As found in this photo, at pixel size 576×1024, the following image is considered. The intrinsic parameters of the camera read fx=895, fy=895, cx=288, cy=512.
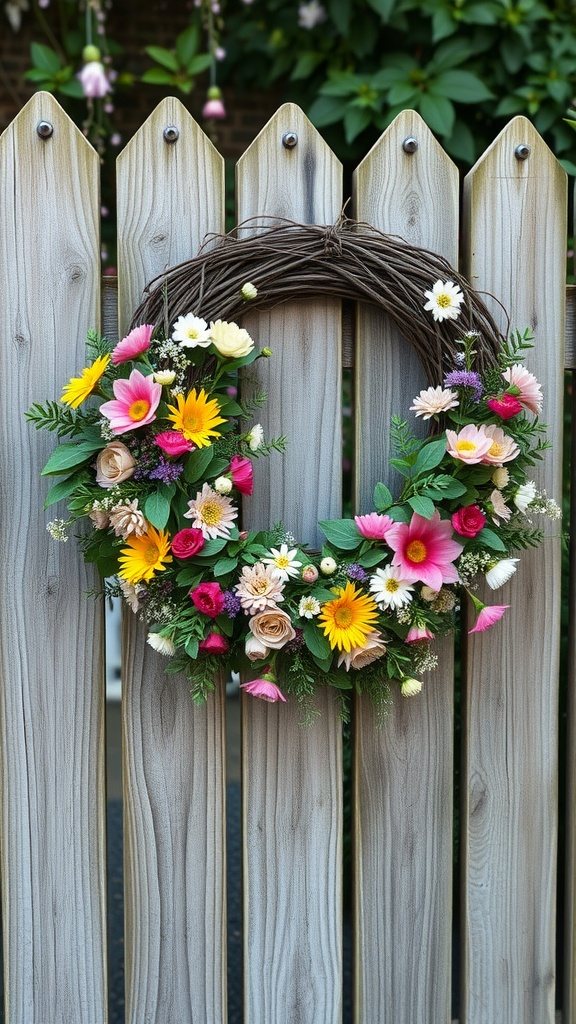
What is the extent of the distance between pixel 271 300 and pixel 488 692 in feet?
2.76

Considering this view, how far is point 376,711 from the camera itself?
1.66 meters

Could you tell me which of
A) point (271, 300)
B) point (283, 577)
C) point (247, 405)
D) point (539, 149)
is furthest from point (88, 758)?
point (539, 149)

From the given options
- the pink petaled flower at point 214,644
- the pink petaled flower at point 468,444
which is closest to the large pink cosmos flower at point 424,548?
the pink petaled flower at point 468,444

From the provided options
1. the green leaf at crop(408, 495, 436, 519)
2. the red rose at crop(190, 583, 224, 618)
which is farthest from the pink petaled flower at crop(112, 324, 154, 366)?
the green leaf at crop(408, 495, 436, 519)

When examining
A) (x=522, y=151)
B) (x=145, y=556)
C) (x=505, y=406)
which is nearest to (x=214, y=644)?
(x=145, y=556)

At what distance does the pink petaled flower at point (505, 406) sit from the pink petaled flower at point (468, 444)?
0.04m

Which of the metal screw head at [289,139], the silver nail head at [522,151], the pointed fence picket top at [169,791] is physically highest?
A: the silver nail head at [522,151]

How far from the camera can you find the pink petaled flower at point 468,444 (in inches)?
57.0

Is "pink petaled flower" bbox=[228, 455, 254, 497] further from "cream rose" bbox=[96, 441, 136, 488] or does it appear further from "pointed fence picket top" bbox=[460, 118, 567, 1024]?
"pointed fence picket top" bbox=[460, 118, 567, 1024]

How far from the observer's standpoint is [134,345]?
144 cm

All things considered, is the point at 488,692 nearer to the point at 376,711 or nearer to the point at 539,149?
the point at 376,711

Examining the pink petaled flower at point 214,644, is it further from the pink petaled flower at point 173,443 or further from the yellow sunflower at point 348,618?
the pink petaled flower at point 173,443

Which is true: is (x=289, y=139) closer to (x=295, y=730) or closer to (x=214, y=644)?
(x=214, y=644)

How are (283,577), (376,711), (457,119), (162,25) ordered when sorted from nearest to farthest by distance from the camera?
(283,577) < (376,711) < (457,119) < (162,25)
